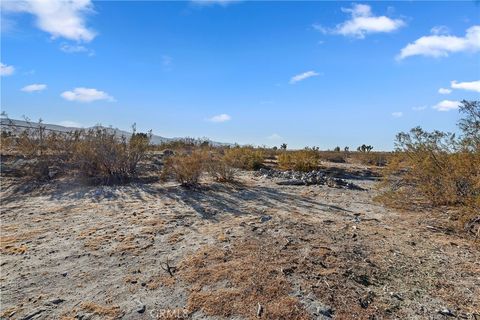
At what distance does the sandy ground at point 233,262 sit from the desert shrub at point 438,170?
1.76 feet

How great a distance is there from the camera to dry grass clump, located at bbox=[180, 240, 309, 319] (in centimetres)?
401

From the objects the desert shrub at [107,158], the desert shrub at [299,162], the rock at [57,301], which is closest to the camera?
the rock at [57,301]

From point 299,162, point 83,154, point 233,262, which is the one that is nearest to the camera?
point 233,262

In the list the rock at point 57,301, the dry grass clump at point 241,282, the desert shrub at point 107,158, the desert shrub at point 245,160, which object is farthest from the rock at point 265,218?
the desert shrub at point 245,160

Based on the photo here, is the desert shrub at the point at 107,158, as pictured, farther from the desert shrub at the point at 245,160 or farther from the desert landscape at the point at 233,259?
the desert shrub at the point at 245,160

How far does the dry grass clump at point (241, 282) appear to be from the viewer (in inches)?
158

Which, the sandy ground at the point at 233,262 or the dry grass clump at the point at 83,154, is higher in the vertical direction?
the dry grass clump at the point at 83,154

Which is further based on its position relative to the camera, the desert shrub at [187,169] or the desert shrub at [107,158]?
the desert shrub at [107,158]

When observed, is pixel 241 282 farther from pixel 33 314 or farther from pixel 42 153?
pixel 42 153

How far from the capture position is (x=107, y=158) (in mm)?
12742

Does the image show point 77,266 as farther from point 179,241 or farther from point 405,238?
point 405,238

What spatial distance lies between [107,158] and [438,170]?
9900mm

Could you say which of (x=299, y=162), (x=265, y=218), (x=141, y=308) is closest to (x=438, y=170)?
(x=265, y=218)

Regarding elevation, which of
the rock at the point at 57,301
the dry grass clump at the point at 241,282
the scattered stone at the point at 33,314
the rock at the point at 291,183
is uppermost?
the rock at the point at 291,183
